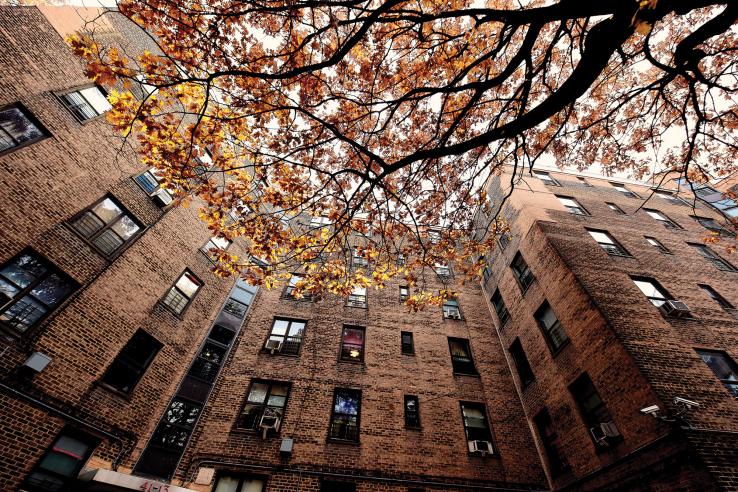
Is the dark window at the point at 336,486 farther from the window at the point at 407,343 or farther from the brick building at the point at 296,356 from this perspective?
the window at the point at 407,343

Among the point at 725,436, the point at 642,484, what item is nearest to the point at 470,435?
the point at 642,484

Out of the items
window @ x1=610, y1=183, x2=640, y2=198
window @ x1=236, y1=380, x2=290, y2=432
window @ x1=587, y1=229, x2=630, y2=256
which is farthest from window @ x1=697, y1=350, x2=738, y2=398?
window @ x1=236, y1=380, x2=290, y2=432

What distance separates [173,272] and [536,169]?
20.1m

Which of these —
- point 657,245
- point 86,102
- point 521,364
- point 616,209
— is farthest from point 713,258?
point 86,102

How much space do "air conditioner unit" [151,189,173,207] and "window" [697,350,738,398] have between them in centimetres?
1874

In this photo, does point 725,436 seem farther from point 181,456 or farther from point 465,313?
point 181,456

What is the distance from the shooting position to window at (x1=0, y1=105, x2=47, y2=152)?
8.15 m

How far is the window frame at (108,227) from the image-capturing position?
30.2 feet

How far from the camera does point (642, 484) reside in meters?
7.23

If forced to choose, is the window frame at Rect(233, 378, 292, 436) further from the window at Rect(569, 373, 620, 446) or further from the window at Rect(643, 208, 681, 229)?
the window at Rect(643, 208, 681, 229)

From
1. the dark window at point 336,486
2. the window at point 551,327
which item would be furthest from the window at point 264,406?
the window at point 551,327

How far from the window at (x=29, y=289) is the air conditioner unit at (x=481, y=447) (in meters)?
13.5

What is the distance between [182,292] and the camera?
12.2m

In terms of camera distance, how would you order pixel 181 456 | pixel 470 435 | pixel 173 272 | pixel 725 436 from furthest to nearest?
pixel 173 272, pixel 470 435, pixel 181 456, pixel 725 436
